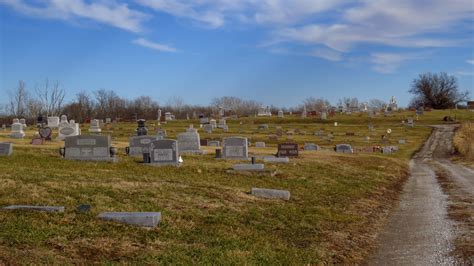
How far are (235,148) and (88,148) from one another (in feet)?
23.9

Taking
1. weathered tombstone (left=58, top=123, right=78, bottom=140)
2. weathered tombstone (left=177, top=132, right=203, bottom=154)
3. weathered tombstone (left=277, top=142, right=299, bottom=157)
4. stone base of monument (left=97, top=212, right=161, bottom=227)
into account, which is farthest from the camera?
weathered tombstone (left=58, top=123, right=78, bottom=140)

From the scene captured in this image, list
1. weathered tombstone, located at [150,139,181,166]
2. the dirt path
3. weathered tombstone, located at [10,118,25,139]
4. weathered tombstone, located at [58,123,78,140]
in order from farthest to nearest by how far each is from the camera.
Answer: weathered tombstone, located at [10,118,25,139]
weathered tombstone, located at [58,123,78,140]
weathered tombstone, located at [150,139,181,166]
the dirt path

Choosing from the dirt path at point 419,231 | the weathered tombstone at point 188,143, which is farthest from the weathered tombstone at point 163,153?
the weathered tombstone at point 188,143

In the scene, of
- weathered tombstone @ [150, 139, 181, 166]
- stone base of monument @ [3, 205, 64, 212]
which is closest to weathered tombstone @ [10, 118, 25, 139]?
weathered tombstone @ [150, 139, 181, 166]

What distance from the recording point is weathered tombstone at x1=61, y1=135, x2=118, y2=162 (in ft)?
60.7

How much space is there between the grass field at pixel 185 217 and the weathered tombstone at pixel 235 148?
16.1 feet

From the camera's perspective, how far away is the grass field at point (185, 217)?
6949 mm

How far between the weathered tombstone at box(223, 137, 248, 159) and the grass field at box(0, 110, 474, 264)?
4918 mm

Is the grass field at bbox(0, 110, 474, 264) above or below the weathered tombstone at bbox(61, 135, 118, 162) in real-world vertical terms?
below

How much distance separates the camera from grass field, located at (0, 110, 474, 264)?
22.8ft

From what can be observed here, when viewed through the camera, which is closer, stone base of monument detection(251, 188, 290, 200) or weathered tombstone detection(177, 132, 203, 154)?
stone base of monument detection(251, 188, 290, 200)

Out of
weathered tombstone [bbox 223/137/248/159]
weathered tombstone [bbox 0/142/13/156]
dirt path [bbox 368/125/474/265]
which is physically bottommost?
dirt path [bbox 368/125/474/265]

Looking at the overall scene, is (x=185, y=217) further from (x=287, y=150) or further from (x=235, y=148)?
(x=287, y=150)

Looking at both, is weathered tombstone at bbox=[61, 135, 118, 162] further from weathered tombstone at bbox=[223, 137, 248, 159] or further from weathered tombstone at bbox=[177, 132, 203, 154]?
weathered tombstone at bbox=[177, 132, 203, 154]
